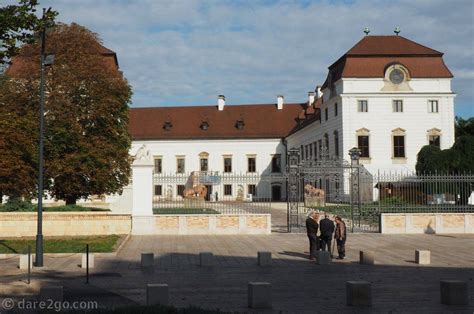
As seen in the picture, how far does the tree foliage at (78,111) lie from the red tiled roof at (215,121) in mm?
39197

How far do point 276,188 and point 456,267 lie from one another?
2164 inches

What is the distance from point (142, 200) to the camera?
1094 inches

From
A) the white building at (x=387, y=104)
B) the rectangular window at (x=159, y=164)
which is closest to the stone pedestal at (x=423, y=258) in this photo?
the white building at (x=387, y=104)

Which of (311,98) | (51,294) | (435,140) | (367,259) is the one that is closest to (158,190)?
(367,259)

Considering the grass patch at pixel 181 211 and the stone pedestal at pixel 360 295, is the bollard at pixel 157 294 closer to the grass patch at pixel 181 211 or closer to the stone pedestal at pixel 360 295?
the stone pedestal at pixel 360 295

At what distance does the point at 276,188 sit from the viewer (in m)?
72.2

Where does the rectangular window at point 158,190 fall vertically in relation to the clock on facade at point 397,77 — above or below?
below

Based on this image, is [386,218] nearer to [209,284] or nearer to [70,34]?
[209,284]

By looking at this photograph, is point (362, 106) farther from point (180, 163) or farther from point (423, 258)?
point (423, 258)

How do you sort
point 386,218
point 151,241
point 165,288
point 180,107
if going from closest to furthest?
point 165,288
point 151,241
point 386,218
point 180,107

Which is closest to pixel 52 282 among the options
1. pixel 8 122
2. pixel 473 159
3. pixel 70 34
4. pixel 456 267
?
pixel 456 267

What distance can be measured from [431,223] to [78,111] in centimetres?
2100

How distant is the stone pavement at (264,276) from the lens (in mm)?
11758

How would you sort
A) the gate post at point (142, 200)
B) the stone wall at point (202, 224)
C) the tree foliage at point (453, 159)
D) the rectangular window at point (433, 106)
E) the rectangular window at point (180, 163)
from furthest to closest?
the rectangular window at point (180, 163) < the rectangular window at point (433, 106) < the tree foliage at point (453, 159) < the stone wall at point (202, 224) < the gate post at point (142, 200)
